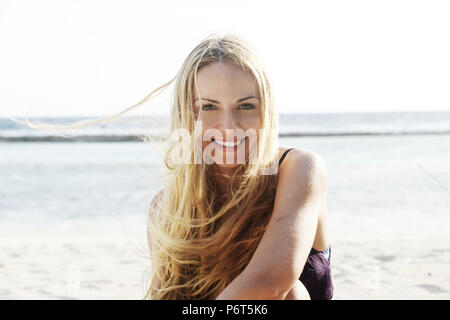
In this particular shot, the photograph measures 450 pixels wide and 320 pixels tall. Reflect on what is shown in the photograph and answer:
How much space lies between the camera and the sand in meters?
3.97

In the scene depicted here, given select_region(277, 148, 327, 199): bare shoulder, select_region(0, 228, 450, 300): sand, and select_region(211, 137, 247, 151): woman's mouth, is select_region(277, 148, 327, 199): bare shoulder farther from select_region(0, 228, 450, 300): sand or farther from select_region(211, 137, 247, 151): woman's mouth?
select_region(0, 228, 450, 300): sand

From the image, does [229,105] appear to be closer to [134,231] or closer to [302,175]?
[302,175]

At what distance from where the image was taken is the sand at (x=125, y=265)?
3971 mm

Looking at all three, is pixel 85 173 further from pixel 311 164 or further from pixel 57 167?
pixel 311 164

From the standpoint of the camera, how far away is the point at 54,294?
13.1 feet

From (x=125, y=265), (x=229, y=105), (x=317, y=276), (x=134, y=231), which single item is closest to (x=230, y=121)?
(x=229, y=105)

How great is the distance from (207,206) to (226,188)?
143 millimetres

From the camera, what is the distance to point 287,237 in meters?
1.79

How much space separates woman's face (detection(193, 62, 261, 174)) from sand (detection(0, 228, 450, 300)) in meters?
1.68

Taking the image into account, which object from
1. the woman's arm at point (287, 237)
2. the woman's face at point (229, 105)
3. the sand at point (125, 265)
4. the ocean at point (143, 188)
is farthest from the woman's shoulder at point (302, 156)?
the sand at point (125, 265)

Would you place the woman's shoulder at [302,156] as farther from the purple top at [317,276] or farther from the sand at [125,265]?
the sand at [125,265]
